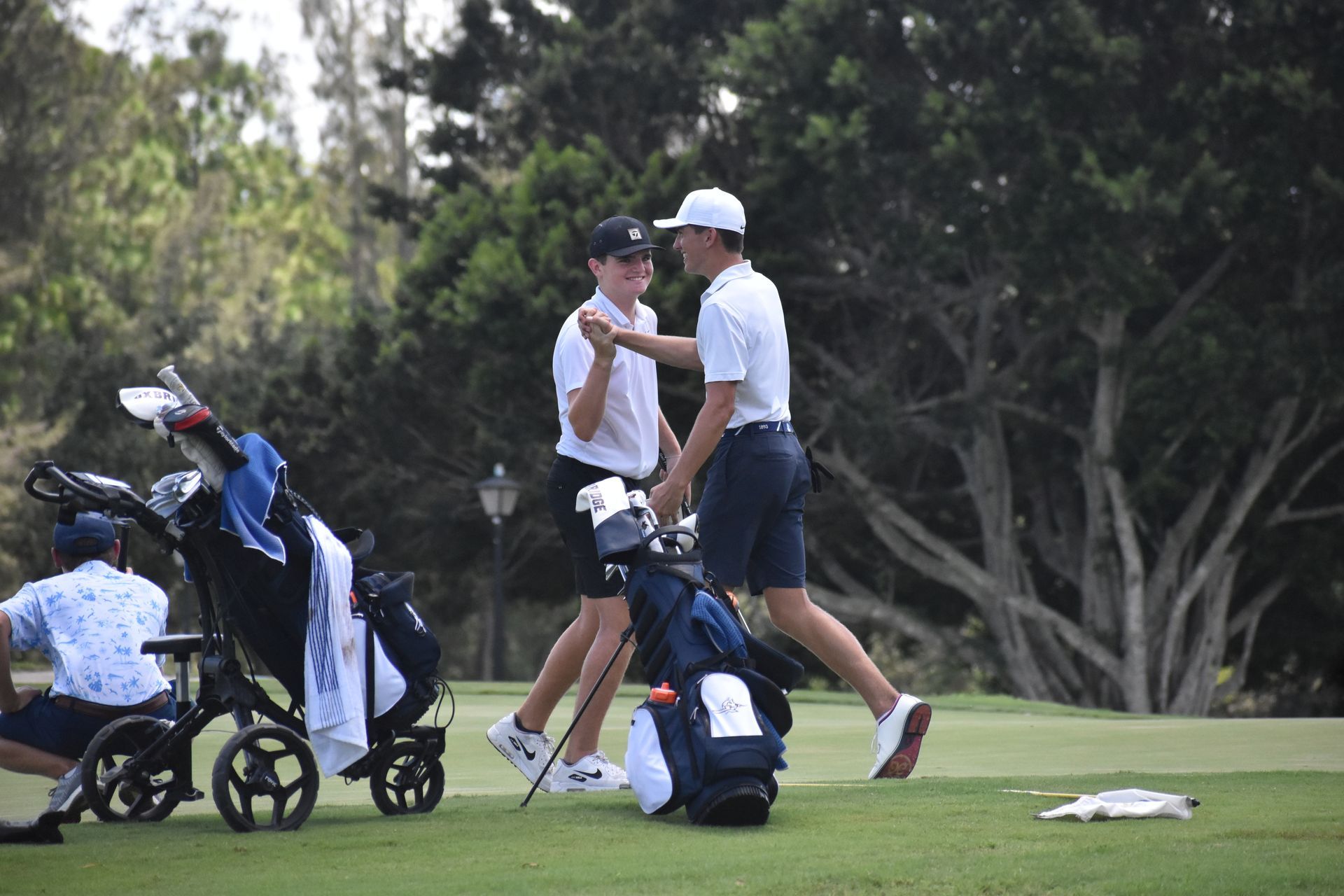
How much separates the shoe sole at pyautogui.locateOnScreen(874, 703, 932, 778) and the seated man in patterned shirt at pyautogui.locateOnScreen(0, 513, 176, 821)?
2.66 metres

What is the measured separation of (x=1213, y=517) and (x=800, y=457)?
20846mm

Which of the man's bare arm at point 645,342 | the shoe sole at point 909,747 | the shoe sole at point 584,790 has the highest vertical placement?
the man's bare arm at point 645,342

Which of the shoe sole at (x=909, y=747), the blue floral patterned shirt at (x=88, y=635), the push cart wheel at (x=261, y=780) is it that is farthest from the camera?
the shoe sole at (x=909, y=747)

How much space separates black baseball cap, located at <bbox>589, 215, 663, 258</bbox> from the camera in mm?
6395

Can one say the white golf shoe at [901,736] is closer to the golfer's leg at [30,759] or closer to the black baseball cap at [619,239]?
the black baseball cap at [619,239]

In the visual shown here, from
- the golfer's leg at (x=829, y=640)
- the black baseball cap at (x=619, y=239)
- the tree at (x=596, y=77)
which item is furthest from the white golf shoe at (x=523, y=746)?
the tree at (x=596, y=77)

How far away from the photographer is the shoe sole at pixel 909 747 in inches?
247

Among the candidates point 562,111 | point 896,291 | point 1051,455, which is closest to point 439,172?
point 562,111

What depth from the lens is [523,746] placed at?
21.4ft

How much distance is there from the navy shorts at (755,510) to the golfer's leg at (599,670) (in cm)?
47

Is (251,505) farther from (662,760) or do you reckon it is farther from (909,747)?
(909,747)

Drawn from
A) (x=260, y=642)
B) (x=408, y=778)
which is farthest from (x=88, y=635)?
(x=408, y=778)

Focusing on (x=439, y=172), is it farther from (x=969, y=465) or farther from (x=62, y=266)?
(x=62, y=266)

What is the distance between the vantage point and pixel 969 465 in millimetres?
25391
